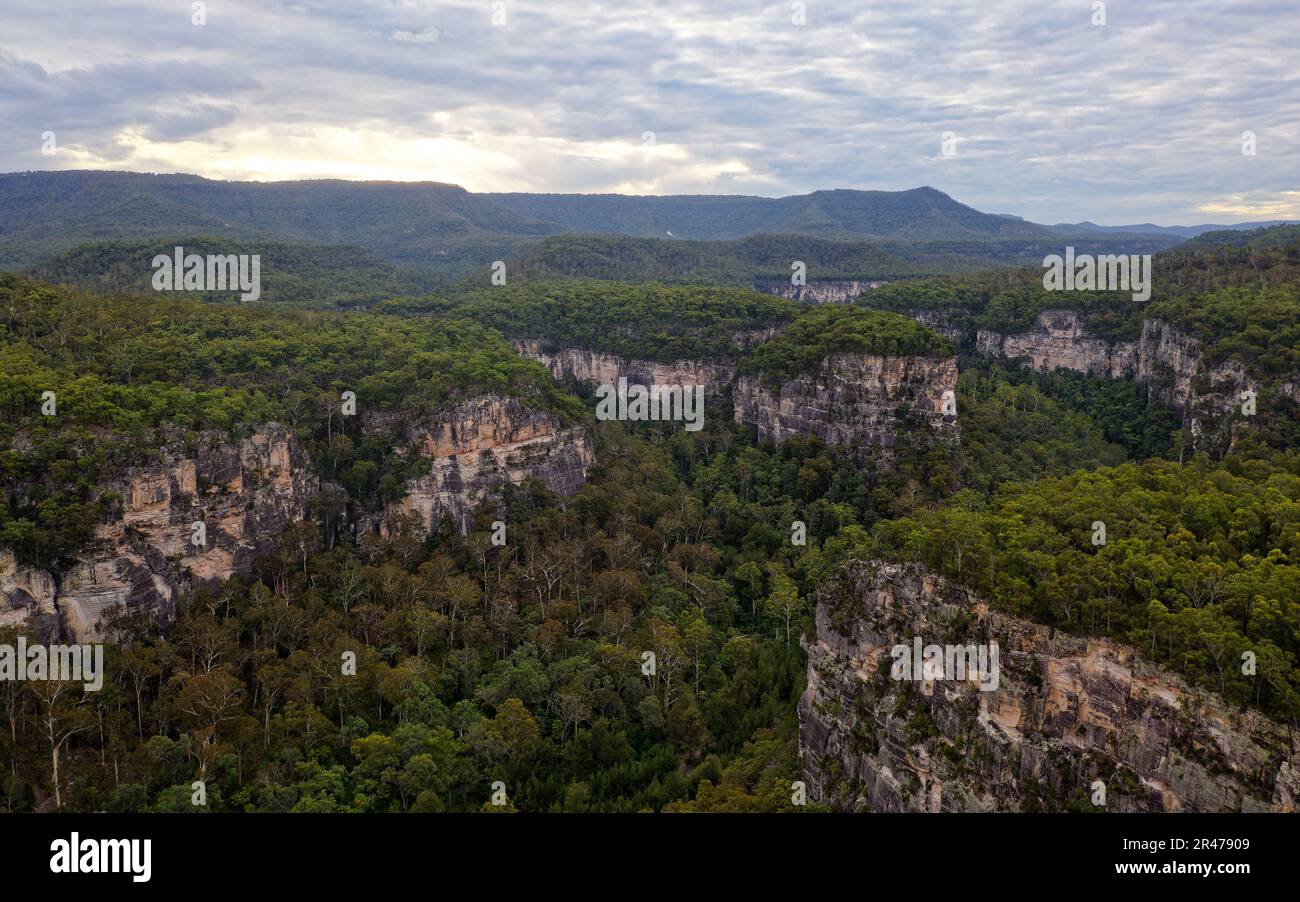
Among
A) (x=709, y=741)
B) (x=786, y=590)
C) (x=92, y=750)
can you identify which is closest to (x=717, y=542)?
(x=786, y=590)

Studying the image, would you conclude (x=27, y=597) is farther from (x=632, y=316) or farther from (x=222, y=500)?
(x=632, y=316)

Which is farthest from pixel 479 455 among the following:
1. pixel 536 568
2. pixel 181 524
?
pixel 181 524

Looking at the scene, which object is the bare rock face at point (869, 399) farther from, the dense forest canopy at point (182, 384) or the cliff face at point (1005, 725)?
the cliff face at point (1005, 725)

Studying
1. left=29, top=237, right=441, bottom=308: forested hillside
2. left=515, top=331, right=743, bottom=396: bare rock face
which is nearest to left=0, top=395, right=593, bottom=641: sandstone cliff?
left=515, top=331, right=743, bottom=396: bare rock face

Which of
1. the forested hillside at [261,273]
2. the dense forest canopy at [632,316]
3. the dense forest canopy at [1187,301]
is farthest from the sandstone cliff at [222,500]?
the dense forest canopy at [1187,301]

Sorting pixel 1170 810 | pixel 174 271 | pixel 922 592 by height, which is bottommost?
pixel 1170 810

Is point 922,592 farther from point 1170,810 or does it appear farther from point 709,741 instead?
point 709,741
